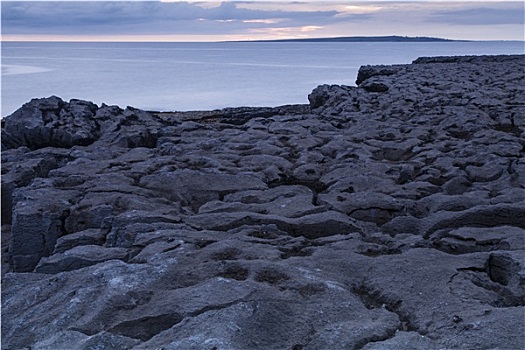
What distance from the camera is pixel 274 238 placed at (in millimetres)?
4191

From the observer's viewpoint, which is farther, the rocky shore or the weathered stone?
the weathered stone

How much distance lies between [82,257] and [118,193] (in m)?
1.29

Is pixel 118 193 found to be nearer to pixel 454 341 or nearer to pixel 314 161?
pixel 314 161

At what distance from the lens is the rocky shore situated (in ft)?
9.42

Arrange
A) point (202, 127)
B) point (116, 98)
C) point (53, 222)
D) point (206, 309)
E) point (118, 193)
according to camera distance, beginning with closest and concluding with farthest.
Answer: point (206, 309) < point (53, 222) < point (118, 193) < point (202, 127) < point (116, 98)

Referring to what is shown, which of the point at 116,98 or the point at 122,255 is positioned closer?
the point at 122,255

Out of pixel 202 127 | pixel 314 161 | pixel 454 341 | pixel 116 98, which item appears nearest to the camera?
pixel 454 341

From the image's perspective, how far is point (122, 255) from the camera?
13.1ft

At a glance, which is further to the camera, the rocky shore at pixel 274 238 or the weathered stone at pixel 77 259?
the weathered stone at pixel 77 259

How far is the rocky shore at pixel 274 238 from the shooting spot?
2.87 m

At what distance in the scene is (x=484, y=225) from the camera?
4414 millimetres

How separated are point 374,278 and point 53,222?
2693 millimetres

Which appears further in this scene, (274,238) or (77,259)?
(274,238)

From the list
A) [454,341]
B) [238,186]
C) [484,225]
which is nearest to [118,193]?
[238,186]
